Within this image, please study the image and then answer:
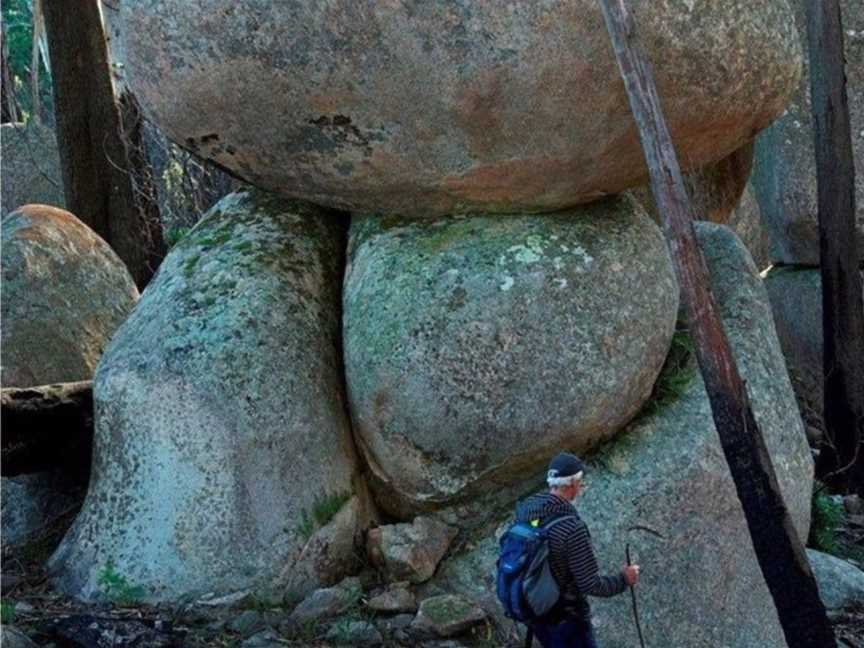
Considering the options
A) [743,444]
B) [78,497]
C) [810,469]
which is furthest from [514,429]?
[78,497]

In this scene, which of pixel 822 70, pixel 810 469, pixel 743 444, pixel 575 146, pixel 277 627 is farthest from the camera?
pixel 822 70

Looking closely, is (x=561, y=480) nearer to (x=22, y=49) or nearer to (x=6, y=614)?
(x=6, y=614)

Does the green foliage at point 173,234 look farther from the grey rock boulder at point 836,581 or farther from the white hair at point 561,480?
the white hair at point 561,480

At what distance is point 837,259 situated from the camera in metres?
11.5

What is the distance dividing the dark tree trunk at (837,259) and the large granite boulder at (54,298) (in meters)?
4.58

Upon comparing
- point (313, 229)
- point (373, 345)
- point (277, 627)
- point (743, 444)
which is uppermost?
point (313, 229)

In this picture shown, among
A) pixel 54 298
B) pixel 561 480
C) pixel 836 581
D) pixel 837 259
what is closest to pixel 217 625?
pixel 561 480

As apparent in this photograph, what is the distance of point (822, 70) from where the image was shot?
11.3m

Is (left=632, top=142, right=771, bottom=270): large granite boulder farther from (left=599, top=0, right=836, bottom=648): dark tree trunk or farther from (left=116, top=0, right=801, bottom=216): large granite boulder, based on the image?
(left=599, top=0, right=836, bottom=648): dark tree trunk

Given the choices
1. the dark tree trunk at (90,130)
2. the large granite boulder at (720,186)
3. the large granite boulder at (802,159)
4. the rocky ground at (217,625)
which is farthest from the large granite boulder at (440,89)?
the large granite boulder at (802,159)

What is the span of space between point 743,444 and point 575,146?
174 centimetres

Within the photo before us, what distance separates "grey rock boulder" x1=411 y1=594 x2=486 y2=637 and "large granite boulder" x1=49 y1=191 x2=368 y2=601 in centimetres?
53

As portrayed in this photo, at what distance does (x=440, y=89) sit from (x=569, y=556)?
2406 mm

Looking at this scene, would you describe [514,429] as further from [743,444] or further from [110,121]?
[110,121]
